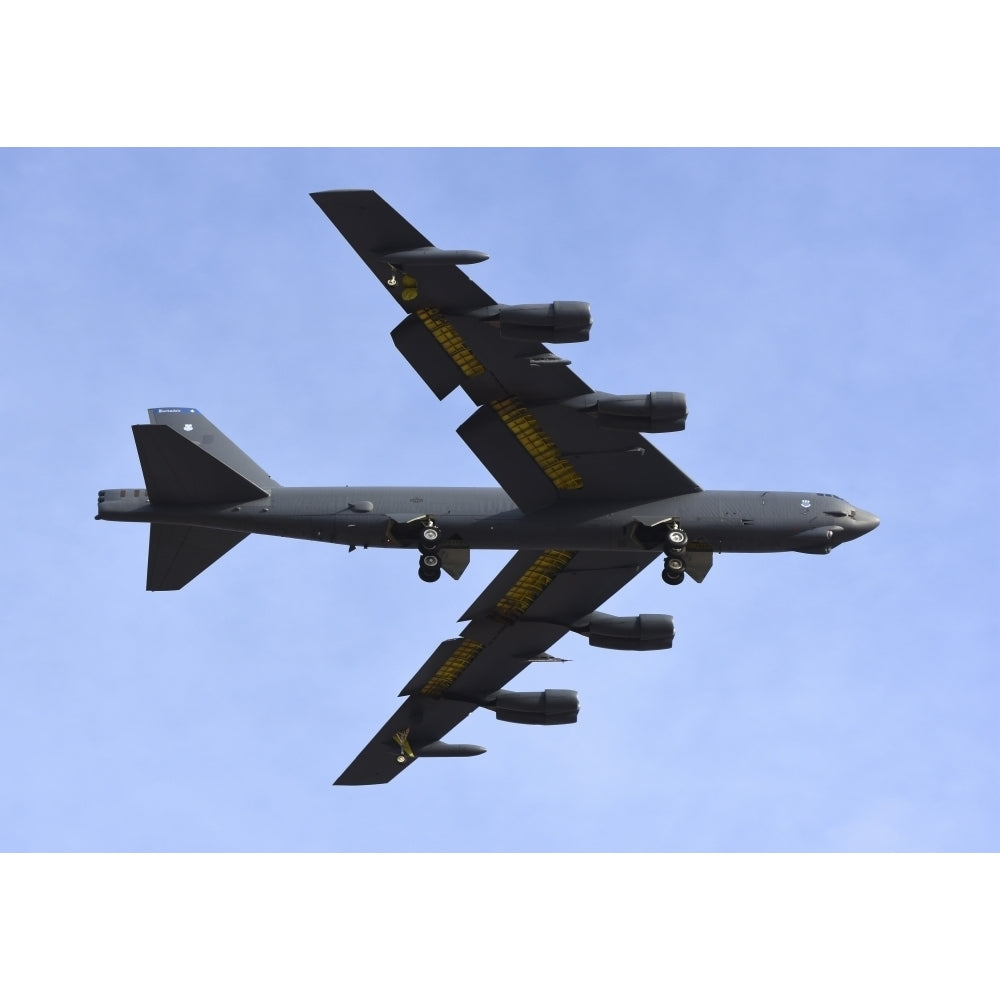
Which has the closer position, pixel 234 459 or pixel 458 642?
pixel 234 459

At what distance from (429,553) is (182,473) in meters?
6.91

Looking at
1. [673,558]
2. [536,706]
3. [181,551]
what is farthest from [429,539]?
[536,706]

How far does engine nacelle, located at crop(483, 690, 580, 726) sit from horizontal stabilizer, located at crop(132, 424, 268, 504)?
11.7m

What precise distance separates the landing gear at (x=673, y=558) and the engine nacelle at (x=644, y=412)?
2.93m

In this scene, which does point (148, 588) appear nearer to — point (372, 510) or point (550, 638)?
point (372, 510)

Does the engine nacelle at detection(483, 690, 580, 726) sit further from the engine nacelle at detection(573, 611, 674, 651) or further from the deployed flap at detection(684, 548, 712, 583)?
the deployed flap at detection(684, 548, 712, 583)

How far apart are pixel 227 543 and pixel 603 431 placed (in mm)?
11119

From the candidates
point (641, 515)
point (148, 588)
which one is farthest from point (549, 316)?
point (148, 588)

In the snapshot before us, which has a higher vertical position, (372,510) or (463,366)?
(463,366)

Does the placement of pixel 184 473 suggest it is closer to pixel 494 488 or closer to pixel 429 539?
pixel 429 539

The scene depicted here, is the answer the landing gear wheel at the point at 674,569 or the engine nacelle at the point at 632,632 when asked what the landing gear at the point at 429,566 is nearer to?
the landing gear wheel at the point at 674,569

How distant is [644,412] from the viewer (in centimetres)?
4553

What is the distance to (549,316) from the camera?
43594 mm

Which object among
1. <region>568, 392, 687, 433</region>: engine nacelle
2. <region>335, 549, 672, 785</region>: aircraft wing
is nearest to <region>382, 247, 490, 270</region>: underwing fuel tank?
<region>568, 392, 687, 433</region>: engine nacelle
